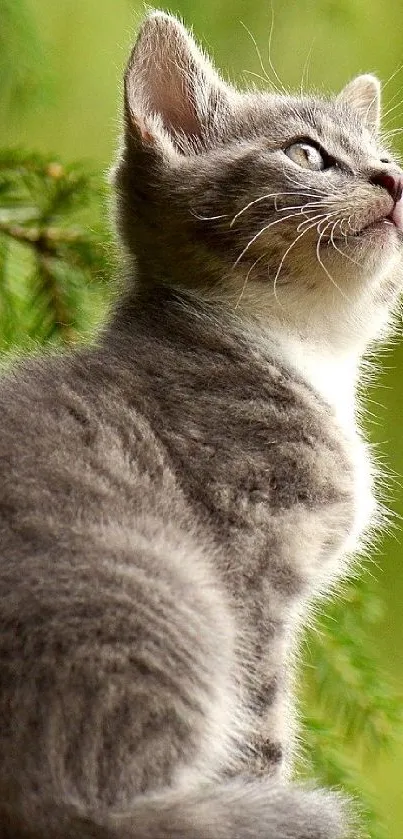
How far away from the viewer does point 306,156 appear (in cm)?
107

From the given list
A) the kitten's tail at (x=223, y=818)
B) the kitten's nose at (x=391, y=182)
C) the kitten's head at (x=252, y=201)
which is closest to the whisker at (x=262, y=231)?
the kitten's head at (x=252, y=201)

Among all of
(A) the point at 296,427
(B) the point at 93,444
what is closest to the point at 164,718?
(B) the point at 93,444

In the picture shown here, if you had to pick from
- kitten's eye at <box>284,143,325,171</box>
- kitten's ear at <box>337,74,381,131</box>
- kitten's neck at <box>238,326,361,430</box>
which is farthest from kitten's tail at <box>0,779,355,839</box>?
kitten's ear at <box>337,74,381,131</box>

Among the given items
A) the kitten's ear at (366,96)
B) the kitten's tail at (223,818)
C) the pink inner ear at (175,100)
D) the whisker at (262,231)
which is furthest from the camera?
the kitten's ear at (366,96)

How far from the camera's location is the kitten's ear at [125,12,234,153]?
1045 mm

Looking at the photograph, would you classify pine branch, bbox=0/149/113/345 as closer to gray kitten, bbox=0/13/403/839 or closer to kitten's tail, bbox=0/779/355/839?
gray kitten, bbox=0/13/403/839

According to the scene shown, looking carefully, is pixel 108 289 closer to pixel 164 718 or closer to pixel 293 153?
pixel 293 153

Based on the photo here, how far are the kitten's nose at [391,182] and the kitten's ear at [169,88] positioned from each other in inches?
8.3

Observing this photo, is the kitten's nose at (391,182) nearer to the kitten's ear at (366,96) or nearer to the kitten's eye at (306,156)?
the kitten's eye at (306,156)

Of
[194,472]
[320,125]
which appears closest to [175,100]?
[320,125]

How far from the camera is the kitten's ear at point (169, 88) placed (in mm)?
1045

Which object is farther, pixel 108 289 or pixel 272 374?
pixel 108 289

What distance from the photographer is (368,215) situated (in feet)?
3.33

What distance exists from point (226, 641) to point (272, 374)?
1.02 ft
